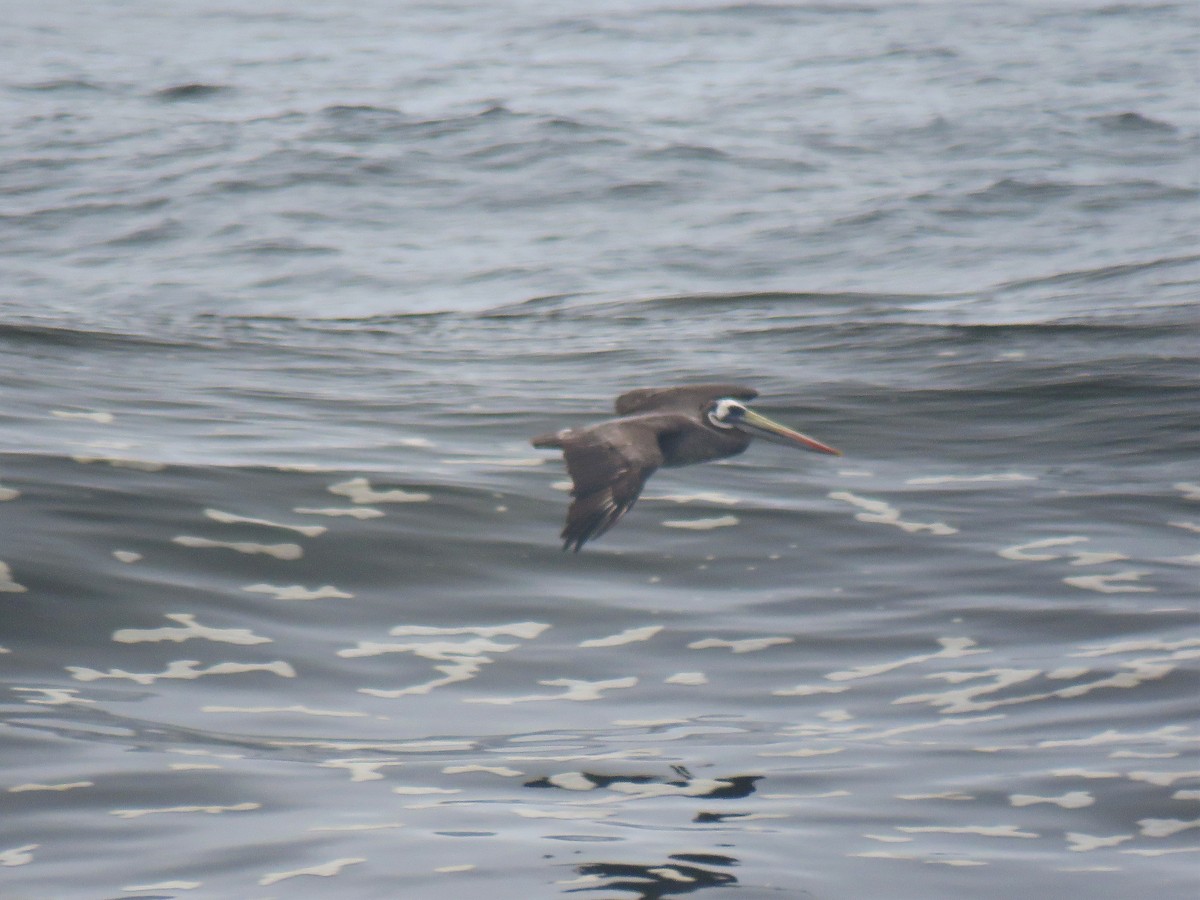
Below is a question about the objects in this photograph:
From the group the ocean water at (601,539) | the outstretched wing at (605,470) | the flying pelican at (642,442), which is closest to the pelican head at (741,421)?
the flying pelican at (642,442)

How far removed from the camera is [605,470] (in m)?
7.85

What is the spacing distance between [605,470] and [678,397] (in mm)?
1857

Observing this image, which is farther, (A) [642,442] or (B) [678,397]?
(B) [678,397]

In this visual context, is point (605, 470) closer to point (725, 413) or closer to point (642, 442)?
point (642, 442)

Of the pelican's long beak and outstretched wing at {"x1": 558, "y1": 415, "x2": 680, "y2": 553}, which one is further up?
outstretched wing at {"x1": 558, "y1": 415, "x2": 680, "y2": 553}

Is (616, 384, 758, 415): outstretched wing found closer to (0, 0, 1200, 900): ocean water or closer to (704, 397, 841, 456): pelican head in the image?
(704, 397, 841, 456): pelican head

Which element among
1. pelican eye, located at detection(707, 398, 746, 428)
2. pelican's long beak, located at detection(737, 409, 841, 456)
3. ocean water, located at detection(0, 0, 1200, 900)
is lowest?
ocean water, located at detection(0, 0, 1200, 900)

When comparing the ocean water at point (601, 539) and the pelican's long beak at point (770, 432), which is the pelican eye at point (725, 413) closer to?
the pelican's long beak at point (770, 432)

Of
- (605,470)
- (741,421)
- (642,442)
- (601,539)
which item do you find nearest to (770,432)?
(741,421)

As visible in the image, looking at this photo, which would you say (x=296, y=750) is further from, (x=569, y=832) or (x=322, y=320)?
(x=322, y=320)

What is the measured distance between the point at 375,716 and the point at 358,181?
1961 centimetres

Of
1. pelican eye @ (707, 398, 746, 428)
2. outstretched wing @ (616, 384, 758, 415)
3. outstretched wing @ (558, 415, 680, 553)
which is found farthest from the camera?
outstretched wing @ (616, 384, 758, 415)

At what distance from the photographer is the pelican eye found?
368 inches

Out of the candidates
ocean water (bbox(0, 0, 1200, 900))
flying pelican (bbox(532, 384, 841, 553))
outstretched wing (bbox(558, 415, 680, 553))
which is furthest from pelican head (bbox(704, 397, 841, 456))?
ocean water (bbox(0, 0, 1200, 900))
